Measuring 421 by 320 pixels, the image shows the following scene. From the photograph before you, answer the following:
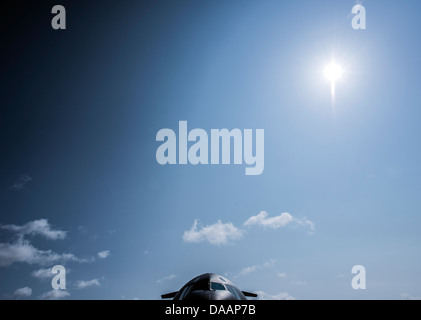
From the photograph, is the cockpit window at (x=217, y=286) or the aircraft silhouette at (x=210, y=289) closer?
the aircraft silhouette at (x=210, y=289)

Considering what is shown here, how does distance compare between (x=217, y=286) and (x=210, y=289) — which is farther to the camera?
(x=217, y=286)

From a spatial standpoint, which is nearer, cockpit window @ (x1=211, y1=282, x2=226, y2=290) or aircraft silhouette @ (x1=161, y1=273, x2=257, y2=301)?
aircraft silhouette @ (x1=161, y1=273, x2=257, y2=301)
